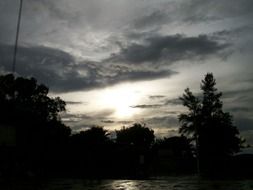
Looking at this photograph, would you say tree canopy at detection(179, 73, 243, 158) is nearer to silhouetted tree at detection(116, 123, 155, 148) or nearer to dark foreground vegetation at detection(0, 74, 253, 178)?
dark foreground vegetation at detection(0, 74, 253, 178)

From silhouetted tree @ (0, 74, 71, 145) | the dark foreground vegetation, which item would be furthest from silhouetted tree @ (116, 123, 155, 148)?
silhouetted tree @ (0, 74, 71, 145)

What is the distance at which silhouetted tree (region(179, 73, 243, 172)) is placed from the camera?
68375mm

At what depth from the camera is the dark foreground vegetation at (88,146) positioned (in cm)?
4572

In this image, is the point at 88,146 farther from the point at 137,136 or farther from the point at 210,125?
the point at 137,136

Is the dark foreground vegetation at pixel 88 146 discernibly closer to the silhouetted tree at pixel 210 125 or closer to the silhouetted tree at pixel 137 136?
the silhouetted tree at pixel 210 125

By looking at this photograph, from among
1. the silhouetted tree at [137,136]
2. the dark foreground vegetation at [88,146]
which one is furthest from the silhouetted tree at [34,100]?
the silhouetted tree at [137,136]

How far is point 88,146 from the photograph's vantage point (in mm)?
55312

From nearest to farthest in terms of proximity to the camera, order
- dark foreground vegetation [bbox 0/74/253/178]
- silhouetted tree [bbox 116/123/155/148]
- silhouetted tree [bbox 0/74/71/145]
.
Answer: dark foreground vegetation [bbox 0/74/253/178] < silhouetted tree [bbox 0/74/71/145] < silhouetted tree [bbox 116/123/155/148]

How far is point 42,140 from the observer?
53656 mm

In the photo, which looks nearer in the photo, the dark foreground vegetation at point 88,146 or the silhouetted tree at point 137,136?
the dark foreground vegetation at point 88,146

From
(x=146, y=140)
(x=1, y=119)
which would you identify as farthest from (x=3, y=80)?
(x=146, y=140)

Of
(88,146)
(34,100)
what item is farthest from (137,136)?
(88,146)

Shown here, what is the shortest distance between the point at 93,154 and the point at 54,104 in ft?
105

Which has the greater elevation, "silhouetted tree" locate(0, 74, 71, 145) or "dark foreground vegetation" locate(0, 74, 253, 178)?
"silhouetted tree" locate(0, 74, 71, 145)
